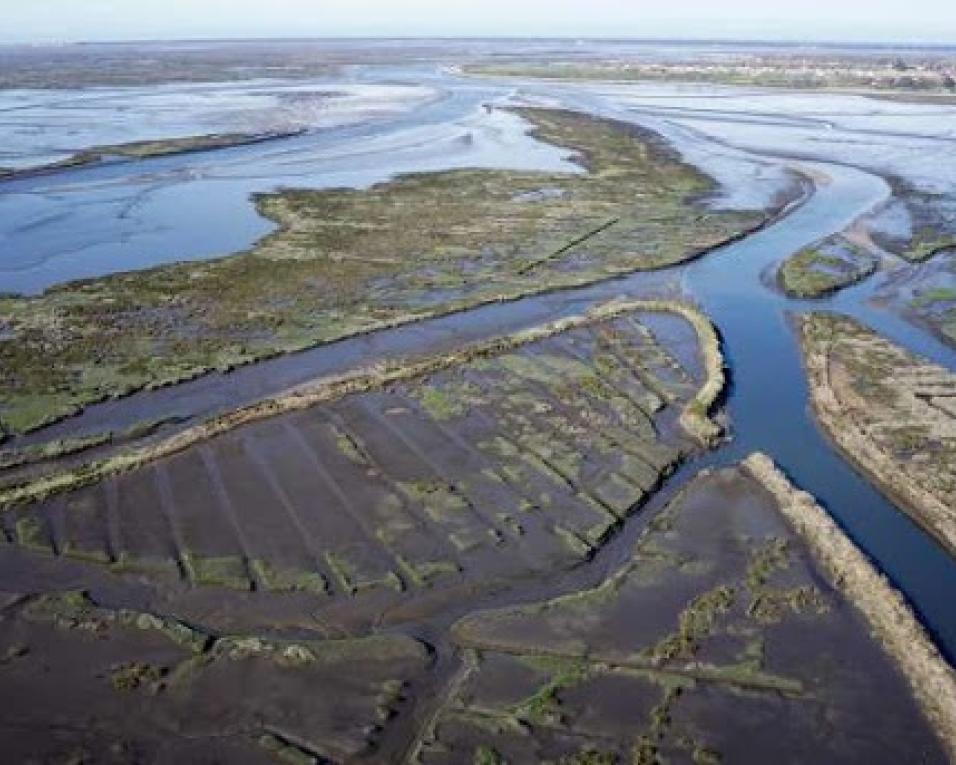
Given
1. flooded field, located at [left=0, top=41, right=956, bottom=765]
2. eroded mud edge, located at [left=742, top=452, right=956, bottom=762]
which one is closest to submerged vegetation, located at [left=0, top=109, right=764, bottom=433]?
flooded field, located at [left=0, top=41, right=956, bottom=765]

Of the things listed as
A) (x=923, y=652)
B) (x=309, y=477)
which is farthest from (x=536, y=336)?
(x=923, y=652)

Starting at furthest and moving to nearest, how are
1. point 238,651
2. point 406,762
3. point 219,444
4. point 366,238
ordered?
point 366,238, point 219,444, point 238,651, point 406,762

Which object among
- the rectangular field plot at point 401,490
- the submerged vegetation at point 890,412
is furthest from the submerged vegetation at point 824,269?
the rectangular field plot at point 401,490

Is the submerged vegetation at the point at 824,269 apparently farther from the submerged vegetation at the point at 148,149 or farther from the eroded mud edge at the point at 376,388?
the submerged vegetation at the point at 148,149

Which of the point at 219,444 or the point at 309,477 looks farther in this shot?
the point at 219,444

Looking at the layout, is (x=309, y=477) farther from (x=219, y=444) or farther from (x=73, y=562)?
(x=73, y=562)

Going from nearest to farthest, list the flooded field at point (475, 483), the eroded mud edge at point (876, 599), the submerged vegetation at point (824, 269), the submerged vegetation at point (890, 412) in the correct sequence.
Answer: the flooded field at point (475, 483) < the eroded mud edge at point (876, 599) < the submerged vegetation at point (890, 412) < the submerged vegetation at point (824, 269)

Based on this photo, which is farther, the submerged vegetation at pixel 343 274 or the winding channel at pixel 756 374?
the submerged vegetation at pixel 343 274
